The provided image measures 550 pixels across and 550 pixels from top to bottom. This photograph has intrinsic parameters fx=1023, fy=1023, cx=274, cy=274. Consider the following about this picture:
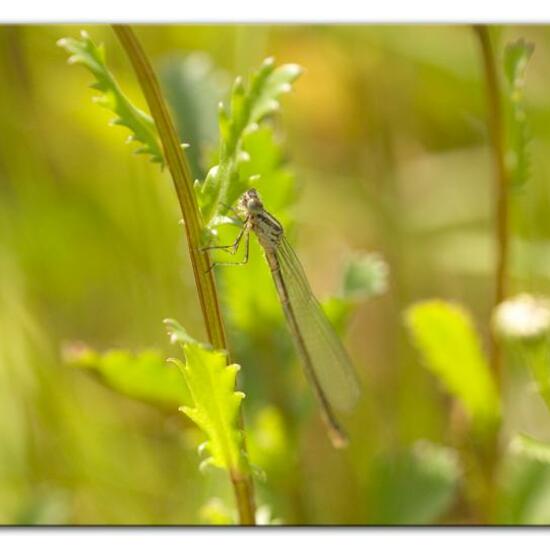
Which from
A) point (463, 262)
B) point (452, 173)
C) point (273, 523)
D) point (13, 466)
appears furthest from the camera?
point (452, 173)

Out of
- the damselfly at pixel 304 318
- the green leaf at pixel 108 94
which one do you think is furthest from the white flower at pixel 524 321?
the green leaf at pixel 108 94

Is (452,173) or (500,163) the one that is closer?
(500,163)

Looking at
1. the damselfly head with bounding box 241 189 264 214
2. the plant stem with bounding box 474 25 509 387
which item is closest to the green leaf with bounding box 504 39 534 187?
the plant stem with bounding box 474 25 509 387

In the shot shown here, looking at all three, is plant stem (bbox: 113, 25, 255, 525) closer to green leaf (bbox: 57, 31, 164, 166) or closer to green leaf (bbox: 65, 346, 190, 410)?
green leaf (bbox: 57, 31, 164, 166)

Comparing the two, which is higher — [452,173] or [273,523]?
[452,173]

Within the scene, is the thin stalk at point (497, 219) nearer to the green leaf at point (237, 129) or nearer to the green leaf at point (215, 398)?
the green leaf at point (237, 129)

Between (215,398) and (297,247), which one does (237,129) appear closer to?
(215,398)

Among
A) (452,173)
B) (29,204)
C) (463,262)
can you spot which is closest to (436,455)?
(463,262)
